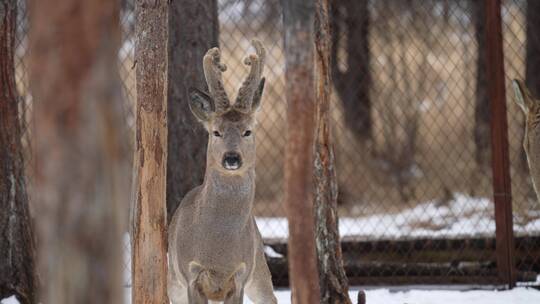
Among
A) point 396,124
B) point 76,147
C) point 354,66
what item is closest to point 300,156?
point 76,147

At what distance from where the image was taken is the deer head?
6742 mm

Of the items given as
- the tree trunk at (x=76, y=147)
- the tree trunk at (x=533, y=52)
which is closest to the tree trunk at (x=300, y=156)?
the tree trunk at (x=76, y=147)

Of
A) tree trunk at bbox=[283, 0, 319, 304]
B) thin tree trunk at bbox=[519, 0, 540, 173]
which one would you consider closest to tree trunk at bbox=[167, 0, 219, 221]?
tree trunk at bbox=[283, 0, 319, 304]

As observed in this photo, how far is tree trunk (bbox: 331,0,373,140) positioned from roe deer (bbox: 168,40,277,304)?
252 inches

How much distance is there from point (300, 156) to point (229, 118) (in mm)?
2213

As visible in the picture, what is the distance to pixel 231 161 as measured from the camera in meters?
6.68

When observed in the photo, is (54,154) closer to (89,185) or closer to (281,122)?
(89,185)

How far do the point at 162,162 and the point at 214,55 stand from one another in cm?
153

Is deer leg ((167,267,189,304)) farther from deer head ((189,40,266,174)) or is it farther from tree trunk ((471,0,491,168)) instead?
tree trunk ((471,0,491,168))

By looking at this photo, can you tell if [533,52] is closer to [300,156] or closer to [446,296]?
[446,296]

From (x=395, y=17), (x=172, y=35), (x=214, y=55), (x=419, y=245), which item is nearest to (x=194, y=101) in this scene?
(x=214, y=55)

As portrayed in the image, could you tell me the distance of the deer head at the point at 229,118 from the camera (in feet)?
22.1

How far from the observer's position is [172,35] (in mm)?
8984

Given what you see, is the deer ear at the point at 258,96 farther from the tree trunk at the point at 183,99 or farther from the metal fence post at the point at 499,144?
the metal fence post at the point at 499,144
